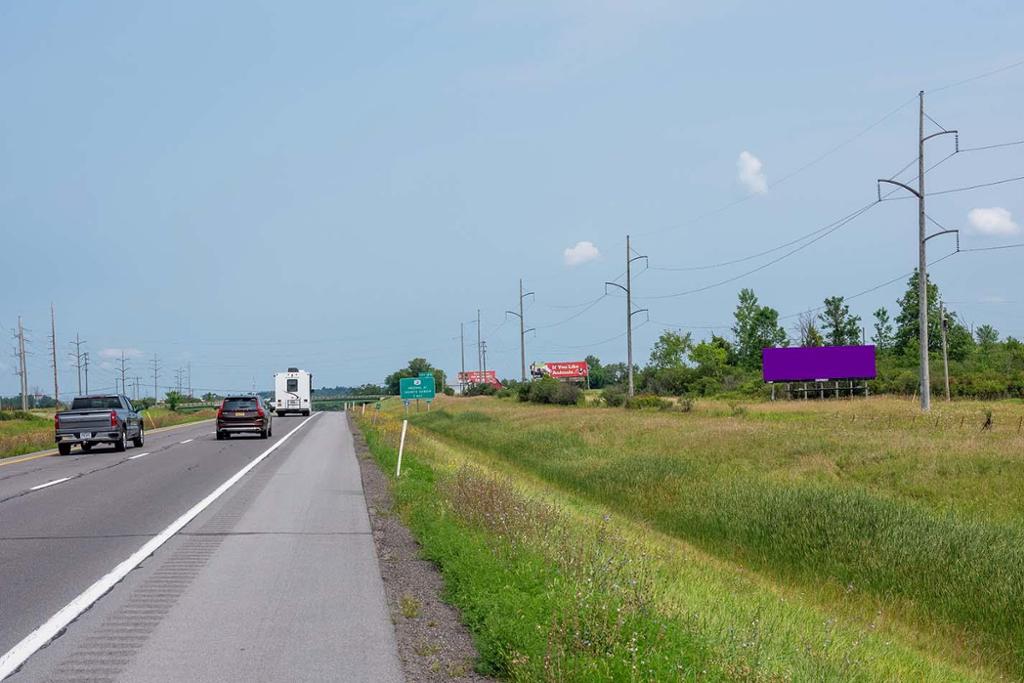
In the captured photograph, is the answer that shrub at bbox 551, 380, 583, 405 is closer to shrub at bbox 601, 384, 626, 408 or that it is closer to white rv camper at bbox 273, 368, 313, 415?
shrub at bbox 601, 384, 626, 408

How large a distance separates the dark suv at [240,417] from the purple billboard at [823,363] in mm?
38295

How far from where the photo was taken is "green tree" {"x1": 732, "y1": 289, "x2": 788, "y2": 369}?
427 feet

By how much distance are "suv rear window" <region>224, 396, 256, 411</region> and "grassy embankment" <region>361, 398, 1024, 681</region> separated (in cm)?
1559

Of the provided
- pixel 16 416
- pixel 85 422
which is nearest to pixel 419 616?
pixel 85 422

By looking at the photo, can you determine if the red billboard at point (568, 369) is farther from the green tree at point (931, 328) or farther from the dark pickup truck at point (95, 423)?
the dark pickup truck at point (95, 423)

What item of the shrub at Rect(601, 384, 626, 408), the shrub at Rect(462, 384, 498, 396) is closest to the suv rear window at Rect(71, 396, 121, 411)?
the shrub at Rect(601, 384, 626, 408)

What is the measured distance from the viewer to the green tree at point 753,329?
130250 mm

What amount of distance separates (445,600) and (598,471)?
17.7 metres

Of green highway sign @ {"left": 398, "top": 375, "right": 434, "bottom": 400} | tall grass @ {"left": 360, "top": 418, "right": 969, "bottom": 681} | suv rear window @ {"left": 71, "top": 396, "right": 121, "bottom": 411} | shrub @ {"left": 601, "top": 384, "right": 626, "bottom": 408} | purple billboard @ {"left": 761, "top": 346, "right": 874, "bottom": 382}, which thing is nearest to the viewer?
tall grass @ {"left": 360, "top": 418, "right": 969, "bottom": 681}

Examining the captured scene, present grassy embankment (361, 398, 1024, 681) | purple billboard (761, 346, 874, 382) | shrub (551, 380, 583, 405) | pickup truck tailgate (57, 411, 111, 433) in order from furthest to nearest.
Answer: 1. shrub (551, 380, 583, 405)
2. purple billboard (761, 346, 874, 382)
3. pickup truck tailgate (57, 411, 111, 433)
4. grassy embankment (361, 398, 1024, 681)

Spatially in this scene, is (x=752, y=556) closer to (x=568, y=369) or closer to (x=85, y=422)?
(x=85, y=422)

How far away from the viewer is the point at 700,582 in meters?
12.4

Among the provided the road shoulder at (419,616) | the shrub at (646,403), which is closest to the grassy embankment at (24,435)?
the road shoulder at (419,616)

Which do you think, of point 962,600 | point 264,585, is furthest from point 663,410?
point 264,585
